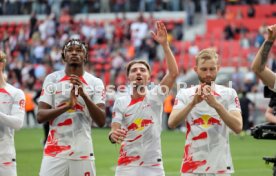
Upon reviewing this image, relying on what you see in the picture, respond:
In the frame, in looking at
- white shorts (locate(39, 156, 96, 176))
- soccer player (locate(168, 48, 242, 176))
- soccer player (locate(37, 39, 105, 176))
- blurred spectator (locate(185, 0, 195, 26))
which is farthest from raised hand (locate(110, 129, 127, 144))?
blurred spectator (locate(185, 0, 195, 26))

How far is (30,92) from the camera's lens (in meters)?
35.7

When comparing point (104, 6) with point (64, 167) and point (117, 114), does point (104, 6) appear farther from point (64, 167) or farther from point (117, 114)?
point (64, 167)

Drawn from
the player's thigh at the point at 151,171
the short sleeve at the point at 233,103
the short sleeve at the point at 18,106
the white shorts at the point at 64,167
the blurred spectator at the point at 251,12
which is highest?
the blurred spectator at the point at 251,12

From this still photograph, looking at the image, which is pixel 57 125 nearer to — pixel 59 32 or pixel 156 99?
pixel 156 99

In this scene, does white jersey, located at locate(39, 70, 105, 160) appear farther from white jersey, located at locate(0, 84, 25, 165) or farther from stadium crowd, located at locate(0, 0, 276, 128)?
stadium crowd, located at locate(0, 0, 276, 128)

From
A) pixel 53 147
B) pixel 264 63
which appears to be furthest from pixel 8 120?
pixel 264 63

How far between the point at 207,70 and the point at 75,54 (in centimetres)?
146

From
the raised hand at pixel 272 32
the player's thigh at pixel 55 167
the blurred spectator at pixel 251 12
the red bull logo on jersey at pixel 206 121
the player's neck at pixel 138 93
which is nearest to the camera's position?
the raised hand at pixel 272 32

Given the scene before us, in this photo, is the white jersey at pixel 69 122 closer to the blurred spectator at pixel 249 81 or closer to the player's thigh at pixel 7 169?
the player's thigh at pixel 7 169

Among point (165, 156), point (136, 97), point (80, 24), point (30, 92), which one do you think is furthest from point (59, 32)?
point (136, 97)

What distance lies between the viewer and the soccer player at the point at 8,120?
394 inches

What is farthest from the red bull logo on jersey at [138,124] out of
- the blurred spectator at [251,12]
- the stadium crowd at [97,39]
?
the blurred spectator at [251,12]

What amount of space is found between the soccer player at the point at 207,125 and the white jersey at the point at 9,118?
6.44 ft

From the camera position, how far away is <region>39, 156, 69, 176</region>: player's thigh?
9438 millimetres
